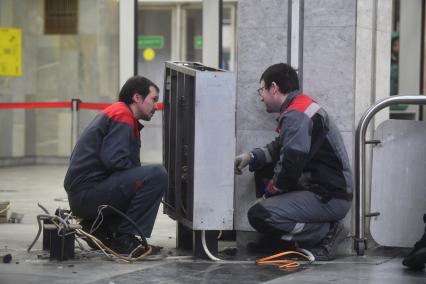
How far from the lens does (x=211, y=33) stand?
11617 mm

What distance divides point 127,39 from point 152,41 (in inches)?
165

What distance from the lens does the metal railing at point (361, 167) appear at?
7238 mm

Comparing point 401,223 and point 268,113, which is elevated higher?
point 268,113

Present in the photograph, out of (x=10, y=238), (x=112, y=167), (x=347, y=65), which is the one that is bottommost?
(x=10, y=238)

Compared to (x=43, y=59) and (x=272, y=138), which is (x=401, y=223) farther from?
(x=43, y=59)

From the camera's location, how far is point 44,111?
53.9 ft

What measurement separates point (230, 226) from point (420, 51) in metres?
6.89

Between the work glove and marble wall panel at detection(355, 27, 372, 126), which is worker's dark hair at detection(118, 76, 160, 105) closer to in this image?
the work glove

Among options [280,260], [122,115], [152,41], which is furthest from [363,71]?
[152,41]

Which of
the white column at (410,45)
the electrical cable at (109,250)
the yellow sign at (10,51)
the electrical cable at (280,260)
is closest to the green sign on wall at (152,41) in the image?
the yellow sign at (10,51)

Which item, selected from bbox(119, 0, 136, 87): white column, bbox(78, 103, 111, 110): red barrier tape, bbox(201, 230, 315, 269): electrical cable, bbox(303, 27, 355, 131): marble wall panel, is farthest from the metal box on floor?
bbox(78, 103, 111, 110): red barrier tape

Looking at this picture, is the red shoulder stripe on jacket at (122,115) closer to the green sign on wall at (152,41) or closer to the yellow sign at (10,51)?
the yellow sign at (10,51)

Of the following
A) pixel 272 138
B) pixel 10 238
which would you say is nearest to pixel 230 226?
pixel 272 138

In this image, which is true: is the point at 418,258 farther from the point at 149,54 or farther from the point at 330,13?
the point at 149,54
